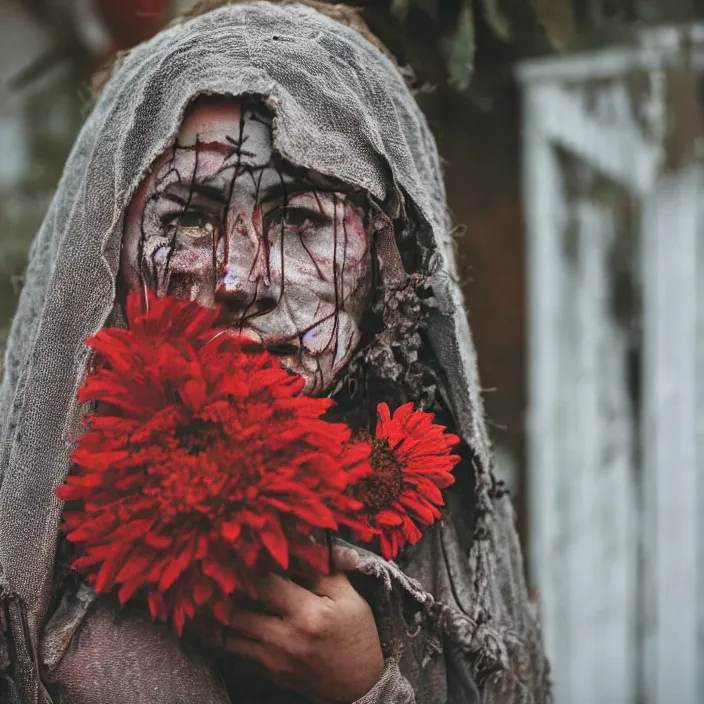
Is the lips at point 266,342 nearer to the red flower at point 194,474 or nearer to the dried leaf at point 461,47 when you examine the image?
the red flower at point 194,474

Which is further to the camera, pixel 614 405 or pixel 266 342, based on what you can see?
pixel 614 405

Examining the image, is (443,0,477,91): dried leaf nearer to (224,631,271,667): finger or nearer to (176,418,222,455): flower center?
(176,418,222,455): flower center

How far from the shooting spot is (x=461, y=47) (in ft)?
4.80

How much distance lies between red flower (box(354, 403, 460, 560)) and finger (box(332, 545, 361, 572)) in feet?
0.12

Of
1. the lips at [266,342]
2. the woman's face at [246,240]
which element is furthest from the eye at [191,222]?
the lips at [266,342]

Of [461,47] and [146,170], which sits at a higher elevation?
[461,47]

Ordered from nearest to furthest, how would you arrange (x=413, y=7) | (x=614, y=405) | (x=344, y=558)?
(x=344, y=558)
(x=413, y=7)
(x=614, y=405)

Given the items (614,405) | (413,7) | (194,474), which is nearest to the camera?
(194,474)

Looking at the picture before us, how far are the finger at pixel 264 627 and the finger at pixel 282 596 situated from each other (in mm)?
10

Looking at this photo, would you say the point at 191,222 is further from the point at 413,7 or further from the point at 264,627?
the point at 413,7

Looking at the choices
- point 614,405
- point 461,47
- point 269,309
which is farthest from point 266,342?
point 614,405

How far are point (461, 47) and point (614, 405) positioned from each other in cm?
167

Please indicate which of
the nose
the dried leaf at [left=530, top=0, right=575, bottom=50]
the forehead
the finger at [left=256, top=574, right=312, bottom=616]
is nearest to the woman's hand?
the finger at [left=256, top=574, right=312, bottom=616]

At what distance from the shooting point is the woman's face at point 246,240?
1.06 meters
